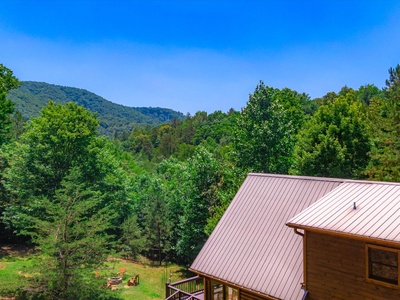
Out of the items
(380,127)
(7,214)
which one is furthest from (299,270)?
(7,214)

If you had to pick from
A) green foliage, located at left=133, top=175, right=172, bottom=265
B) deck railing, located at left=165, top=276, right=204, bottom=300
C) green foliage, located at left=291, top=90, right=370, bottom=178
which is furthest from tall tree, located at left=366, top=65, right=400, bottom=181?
green foliage, located at left=133, top=175, right=172, bottom=265

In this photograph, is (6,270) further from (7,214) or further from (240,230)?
(240,230)

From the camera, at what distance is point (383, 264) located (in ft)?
26.1

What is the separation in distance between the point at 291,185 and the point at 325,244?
3.71 metres

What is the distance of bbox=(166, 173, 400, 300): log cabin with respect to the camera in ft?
26.3

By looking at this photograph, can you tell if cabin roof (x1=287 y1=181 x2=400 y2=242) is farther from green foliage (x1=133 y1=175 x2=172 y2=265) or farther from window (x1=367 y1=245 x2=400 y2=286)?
green foliage (x1=133 y1=175 x2=172 y2=265)

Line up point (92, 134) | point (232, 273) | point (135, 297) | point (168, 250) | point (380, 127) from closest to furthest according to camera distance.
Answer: point (232, 273), point (135, 297), point (380, 127), point (92, 134), point (168, 250)

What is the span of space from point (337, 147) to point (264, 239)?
14.1 metres

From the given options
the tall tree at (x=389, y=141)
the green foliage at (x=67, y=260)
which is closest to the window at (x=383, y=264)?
the green foliage at (x=67, y=260)

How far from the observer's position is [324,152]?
2347 cm

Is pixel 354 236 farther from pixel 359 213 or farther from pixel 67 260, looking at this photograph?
pixel 67 260

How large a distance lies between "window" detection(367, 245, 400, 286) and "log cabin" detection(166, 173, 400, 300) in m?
0.02

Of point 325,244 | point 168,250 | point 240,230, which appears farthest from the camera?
point 168,250

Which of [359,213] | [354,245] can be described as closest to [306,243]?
[354,245]
